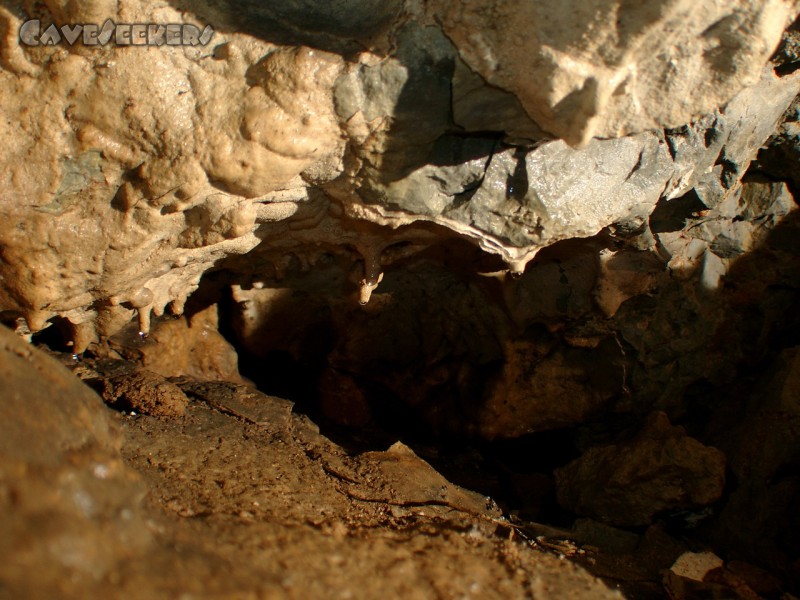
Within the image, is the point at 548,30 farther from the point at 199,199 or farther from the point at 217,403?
the point at 217,403

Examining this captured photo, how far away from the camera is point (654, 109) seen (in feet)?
5.52

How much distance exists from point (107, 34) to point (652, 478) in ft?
9.62

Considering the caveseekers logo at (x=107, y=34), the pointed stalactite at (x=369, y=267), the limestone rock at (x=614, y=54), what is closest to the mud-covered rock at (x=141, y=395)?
the pointed stalactite at (x=369, y=267)

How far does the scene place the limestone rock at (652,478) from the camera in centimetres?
282

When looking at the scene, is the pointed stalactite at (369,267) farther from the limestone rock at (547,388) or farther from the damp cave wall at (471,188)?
the limestone rock at (547,388)

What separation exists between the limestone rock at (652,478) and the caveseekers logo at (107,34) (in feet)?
8.95

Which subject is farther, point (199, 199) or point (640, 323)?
point (640, 323)

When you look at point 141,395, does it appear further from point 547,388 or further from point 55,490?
point 547,388

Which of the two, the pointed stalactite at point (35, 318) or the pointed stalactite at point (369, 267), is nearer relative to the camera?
the pointed stalactite at point (35, 318)

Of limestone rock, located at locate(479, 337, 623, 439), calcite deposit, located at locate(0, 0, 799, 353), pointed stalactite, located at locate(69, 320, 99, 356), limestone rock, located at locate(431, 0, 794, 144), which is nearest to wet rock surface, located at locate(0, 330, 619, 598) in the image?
pointed stalactite, located at locate(69, 320, 99, 356)

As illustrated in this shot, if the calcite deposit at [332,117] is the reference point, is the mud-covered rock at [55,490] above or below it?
below

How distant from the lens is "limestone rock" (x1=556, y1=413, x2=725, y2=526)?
→ 9.26 feet

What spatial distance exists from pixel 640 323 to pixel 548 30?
7.00 ft

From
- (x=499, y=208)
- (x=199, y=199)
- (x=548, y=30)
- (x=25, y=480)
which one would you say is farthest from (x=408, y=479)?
(x=548, y=30)
